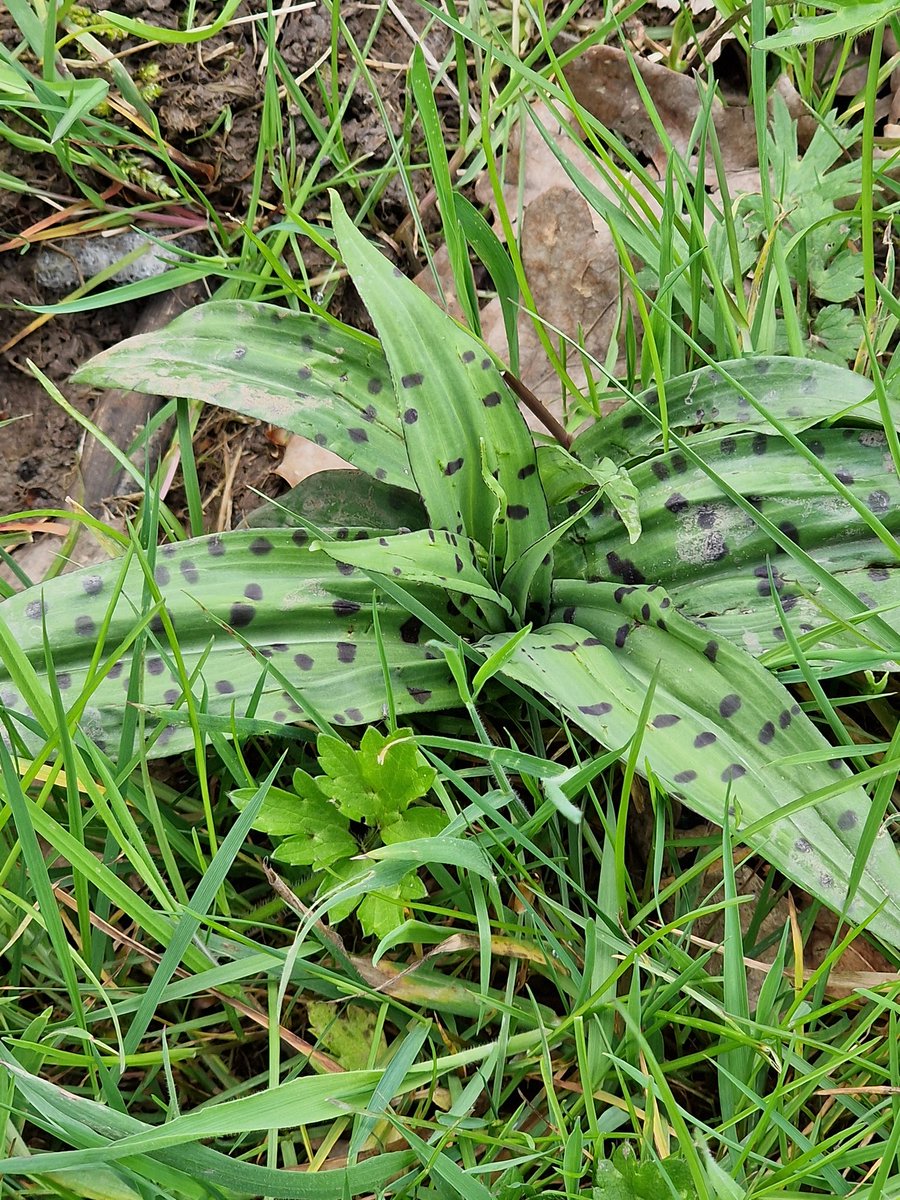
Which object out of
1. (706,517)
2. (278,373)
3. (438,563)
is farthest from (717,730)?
(278,373)

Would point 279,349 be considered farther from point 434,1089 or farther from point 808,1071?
point 808,1071

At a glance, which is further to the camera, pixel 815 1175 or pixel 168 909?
pixel 168 909

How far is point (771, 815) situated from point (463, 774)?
1.42 ft

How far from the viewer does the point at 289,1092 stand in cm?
109

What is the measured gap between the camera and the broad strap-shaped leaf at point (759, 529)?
1395 millimetres

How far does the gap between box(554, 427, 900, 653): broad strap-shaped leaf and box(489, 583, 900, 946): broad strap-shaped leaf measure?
108mm

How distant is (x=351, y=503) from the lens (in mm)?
1621

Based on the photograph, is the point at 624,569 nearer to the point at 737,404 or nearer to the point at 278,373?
the point at 737,404

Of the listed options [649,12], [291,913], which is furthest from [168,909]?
[649,12]

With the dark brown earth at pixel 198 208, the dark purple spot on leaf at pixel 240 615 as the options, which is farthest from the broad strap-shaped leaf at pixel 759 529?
the dark brown earth at pixel 198 208

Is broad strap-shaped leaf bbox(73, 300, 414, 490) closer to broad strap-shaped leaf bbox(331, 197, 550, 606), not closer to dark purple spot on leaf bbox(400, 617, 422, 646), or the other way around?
broad strap-shaped leaf bbox(331, 197, 550, 606)

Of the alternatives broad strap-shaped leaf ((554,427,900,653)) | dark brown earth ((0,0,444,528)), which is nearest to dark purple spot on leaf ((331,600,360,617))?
broad strap-shaped leaf ((554,427,900,653))

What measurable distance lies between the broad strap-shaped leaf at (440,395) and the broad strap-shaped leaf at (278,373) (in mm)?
114

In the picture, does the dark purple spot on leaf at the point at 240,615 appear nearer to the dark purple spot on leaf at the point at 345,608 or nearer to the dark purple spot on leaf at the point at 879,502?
the dark purple spot on leaf at the point at 345,608
